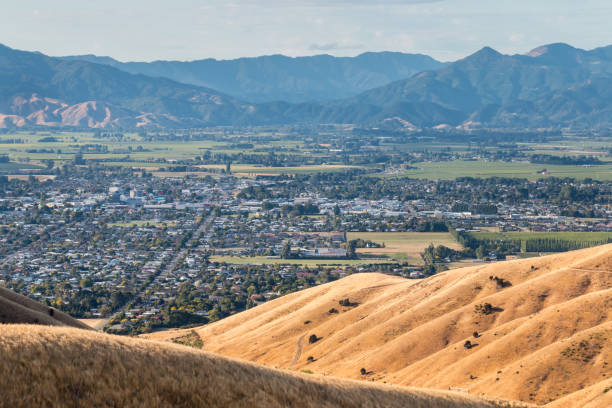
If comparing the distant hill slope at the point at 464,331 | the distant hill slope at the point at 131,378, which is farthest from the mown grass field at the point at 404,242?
the distant hill slope at the point at 131,378

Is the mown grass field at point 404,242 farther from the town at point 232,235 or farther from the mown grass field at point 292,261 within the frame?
the mown grass field at point 292,261

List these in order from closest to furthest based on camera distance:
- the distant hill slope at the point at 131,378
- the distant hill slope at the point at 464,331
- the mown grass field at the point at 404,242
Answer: the distant hill slope at the point at 131,378 → the distant hill slope at the point at 464,331 → the mown grass field at the point at 404,242

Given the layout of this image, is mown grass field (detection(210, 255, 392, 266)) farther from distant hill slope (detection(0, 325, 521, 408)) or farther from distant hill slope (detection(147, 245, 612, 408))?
distant hill slope (detection(0, 325, 521, 408))

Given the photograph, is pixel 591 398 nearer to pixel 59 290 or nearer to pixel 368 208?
pixel 59 290

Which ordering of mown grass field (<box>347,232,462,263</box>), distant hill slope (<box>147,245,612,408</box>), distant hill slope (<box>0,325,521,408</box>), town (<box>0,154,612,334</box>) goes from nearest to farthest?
distant hill slope (<box>0,325,521,408</box>), distant hill slope (<box>147,245,612,408</box>), town (<box>0,154,612,334</box>), mown grass field (<box>347,232,462,263</box>)

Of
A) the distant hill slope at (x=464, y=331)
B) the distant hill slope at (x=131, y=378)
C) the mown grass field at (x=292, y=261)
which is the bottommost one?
the mown grass field at (x=292, y=261)

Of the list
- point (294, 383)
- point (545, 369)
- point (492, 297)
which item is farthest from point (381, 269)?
point (294, 383)

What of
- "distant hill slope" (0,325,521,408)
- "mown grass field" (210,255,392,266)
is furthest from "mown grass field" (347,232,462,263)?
"distant hill slope" (0,325,521,408)

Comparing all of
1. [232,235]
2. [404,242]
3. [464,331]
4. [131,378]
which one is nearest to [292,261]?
[404,242]
